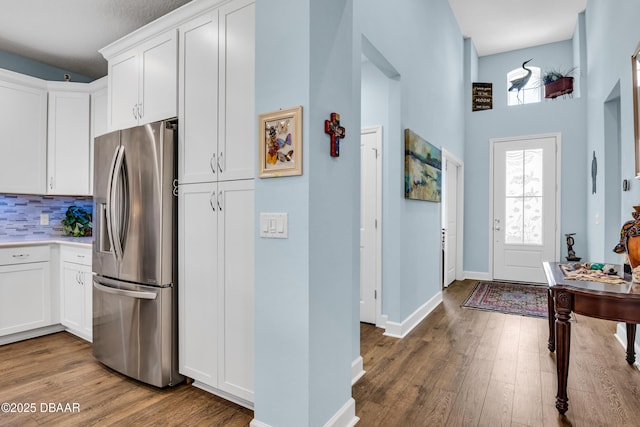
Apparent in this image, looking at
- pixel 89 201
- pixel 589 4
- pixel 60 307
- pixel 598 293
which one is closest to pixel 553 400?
pixel 598 293

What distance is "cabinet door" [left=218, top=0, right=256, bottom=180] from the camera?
1.94 m

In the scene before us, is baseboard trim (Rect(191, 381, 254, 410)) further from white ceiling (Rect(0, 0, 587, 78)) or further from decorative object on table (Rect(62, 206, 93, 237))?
white ceiling (Rect(0, 0, 587, 78))

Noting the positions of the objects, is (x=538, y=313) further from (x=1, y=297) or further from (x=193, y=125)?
(x=1, y=297)

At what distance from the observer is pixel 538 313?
397 cm

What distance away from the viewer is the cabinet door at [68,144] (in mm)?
3631

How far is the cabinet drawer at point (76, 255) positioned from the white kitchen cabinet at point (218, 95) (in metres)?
1.47

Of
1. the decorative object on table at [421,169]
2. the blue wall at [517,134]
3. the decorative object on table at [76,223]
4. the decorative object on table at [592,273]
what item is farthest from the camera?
the blue wall at [517,134]

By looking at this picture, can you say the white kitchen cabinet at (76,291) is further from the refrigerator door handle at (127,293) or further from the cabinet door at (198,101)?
the cabinet door at (198,101)

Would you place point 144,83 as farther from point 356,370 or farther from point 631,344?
point 631,344

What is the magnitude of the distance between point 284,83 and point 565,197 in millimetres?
5496

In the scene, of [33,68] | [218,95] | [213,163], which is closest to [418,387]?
[213,163]

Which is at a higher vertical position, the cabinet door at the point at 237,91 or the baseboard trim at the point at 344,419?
the cabinet door at the point at 237,91

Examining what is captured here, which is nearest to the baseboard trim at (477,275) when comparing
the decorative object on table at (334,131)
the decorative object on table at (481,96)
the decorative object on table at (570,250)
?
the decorative object on table at (570,250)

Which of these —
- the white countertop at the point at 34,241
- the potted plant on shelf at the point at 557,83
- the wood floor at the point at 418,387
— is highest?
the potted plant on shelf at the point at 557,83
